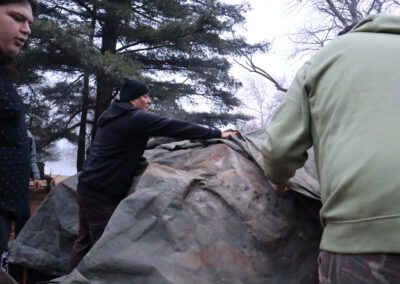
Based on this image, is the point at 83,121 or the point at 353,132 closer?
the point at 353,132

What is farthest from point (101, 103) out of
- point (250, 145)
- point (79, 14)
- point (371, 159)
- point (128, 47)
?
point (371, 159)

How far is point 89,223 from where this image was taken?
3.44 metres

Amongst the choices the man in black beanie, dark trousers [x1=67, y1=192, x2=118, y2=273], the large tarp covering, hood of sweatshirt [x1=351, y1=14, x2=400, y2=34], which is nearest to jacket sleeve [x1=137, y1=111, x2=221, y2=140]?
the man in black beanie

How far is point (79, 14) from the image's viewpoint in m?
11.8

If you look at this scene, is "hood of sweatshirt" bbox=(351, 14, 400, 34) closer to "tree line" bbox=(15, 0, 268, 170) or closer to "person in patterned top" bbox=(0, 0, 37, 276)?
"person in patterned top" bbox=(0, 0, 37, 276)

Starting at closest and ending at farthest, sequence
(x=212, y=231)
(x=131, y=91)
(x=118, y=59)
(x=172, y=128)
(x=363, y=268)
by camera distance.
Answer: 1. (x=363, y=268)
2. (x=212, y=231)
3. (x=172, y=128)
4. (x=131, y=91)
5. (x=118, y=59)

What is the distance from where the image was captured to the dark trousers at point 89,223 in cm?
337

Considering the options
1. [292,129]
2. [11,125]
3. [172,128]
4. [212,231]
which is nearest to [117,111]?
[172,128]

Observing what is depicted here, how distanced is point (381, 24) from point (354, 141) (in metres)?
0.55

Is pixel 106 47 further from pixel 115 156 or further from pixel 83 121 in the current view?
pixel 115 156

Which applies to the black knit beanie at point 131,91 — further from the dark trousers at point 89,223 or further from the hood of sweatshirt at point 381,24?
the hood of sweatshirt at point 381,24

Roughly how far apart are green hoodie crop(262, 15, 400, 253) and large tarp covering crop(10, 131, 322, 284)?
654mm

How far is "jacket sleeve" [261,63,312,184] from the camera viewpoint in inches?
75.9

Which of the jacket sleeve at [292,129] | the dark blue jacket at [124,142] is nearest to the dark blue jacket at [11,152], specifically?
the jacket sleeve at [292,129]
